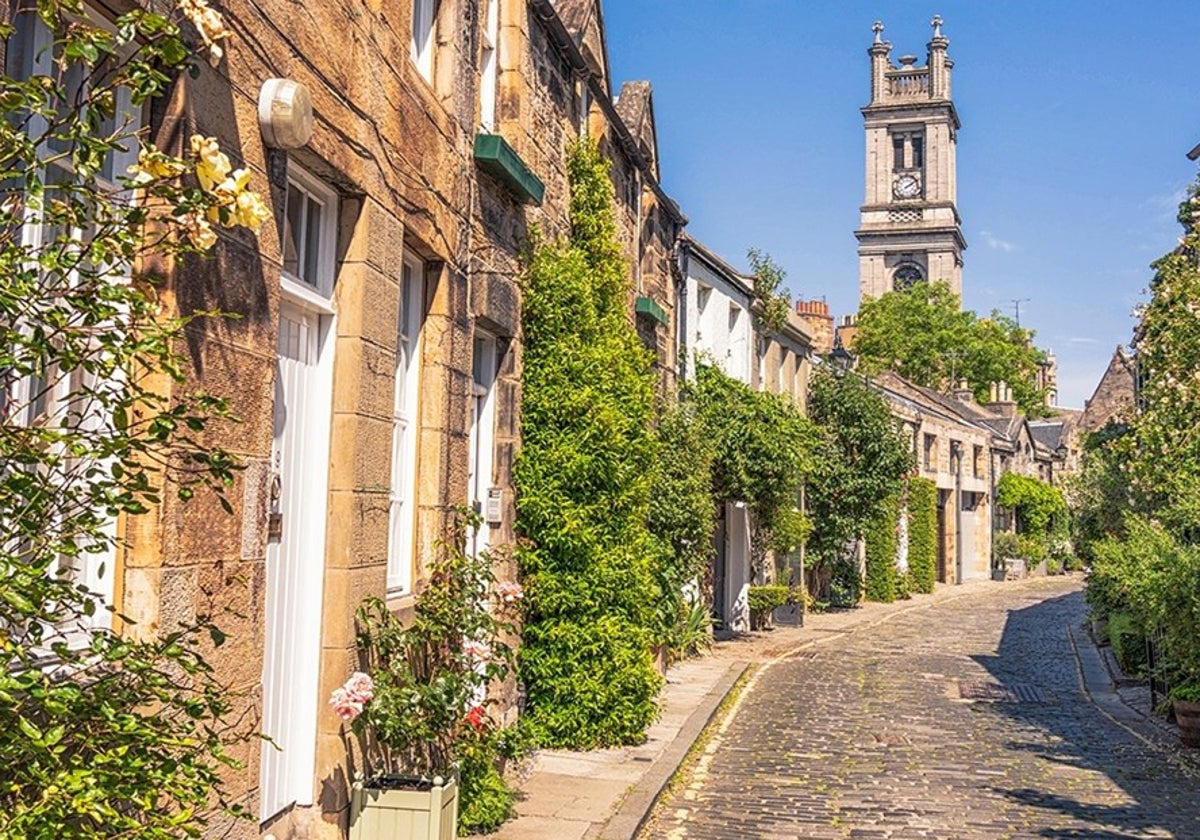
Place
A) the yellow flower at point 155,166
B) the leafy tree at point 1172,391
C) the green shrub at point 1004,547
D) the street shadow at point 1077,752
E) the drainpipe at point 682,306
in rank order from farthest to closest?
the green shrub at point 1004,547 → the drainpipe at point 682,306 → the leafy tree at point 1172,391 → the street shadow at point 1077,752 → the yellow flower at point 155,166

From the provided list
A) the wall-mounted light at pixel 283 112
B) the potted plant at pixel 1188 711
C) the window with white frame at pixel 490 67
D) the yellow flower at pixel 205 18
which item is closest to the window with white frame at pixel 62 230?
the yellow flower at pixel 205 18

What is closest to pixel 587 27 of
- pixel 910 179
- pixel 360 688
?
pixel 360 688

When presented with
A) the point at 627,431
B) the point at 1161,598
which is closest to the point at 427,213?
the point at 627,431

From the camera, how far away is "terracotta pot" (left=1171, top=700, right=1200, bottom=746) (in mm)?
12023

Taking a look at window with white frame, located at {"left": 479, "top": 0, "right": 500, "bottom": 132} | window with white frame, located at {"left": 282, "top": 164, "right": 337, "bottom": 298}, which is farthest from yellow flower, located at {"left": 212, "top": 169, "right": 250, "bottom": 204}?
window with white frame, located at {"left": 479, "top": 0, "right": 500, "bottom": 132}

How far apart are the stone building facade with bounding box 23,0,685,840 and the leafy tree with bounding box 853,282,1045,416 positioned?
6006cm

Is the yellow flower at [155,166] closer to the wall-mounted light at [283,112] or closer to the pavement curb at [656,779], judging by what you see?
the wall-mounted light at [283,112]

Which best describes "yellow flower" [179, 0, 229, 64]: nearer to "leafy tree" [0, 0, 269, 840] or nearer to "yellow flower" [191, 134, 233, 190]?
"leafy tree" [0, 0, 269, 840]

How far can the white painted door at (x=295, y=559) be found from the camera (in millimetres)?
5711

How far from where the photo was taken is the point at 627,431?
10.8 metres

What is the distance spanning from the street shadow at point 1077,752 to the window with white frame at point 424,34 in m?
6.90

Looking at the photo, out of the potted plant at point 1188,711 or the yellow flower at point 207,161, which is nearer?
the yellow flower at point 207,161

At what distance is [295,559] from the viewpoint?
19.7 ft

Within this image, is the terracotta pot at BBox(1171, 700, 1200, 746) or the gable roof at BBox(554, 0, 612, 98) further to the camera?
the terracotta pot at BBox(1171, 700, 1200, 746)
